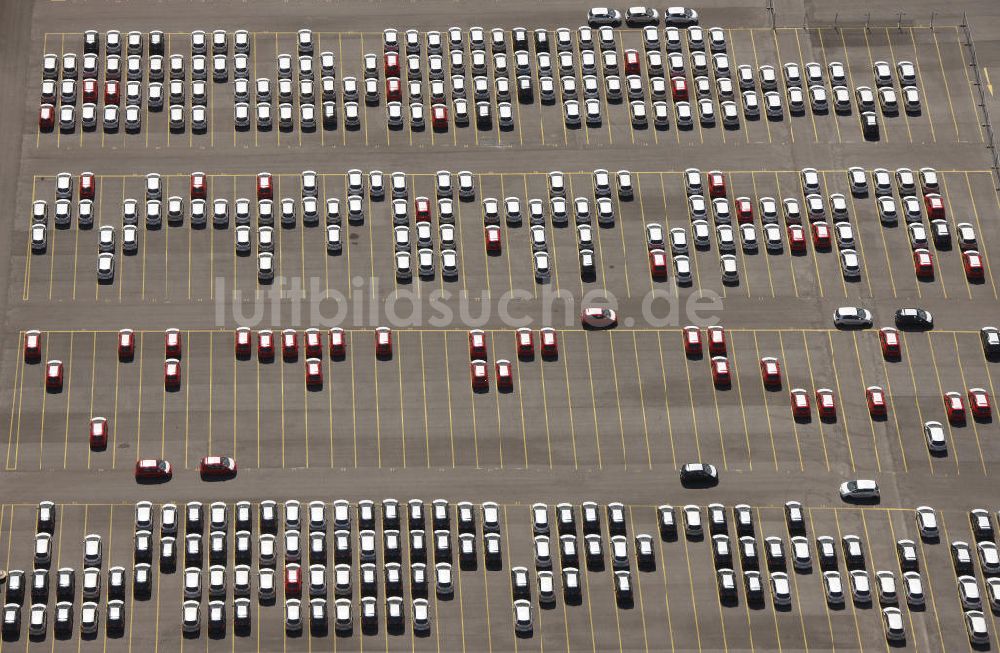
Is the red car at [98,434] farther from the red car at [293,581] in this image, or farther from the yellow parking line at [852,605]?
the yellow parking line at [852,605]

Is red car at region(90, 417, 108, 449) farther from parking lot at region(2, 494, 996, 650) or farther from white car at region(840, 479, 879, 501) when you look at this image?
white car at region(840, 479, 879, 501)

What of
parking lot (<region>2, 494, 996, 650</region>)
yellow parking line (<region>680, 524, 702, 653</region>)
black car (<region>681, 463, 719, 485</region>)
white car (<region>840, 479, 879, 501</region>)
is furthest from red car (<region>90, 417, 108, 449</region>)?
white car (<region>840, 479, 879, 501</region>)

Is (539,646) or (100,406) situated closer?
(539,646)

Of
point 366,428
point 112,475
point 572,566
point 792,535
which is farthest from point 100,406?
point 792,535

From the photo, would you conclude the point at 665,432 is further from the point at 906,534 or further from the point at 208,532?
the point at 208,532

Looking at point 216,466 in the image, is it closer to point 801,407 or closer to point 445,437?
point 445,437
